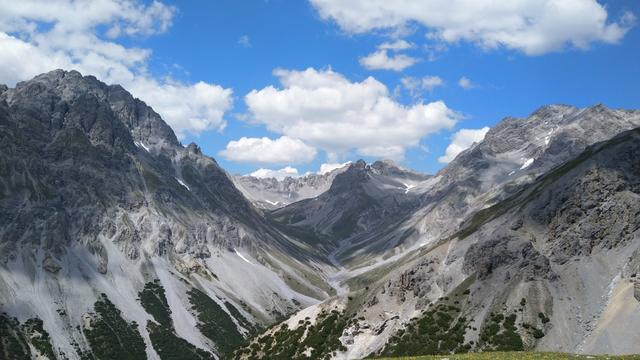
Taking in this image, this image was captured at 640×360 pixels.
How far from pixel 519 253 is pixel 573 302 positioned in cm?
1539

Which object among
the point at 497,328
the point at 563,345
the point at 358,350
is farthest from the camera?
the point at 358,350

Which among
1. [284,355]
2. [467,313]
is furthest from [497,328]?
[284,355]

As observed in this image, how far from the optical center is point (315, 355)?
99438 mm

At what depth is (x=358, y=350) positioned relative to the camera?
100812 millimetres

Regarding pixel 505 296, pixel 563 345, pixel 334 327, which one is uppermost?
pixel 334 327

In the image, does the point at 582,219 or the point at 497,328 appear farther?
the point at 582,219

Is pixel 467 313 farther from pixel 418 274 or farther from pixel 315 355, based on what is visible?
pixel 315 355

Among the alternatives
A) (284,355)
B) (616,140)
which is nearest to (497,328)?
(284,355)

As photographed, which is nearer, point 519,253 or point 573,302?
point 573,302

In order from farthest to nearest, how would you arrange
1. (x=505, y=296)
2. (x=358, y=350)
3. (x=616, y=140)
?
(x=616, y=140)
(x=358, y=350)
(x=505, y=296)

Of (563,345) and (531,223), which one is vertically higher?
(531,223)

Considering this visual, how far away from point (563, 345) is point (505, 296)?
1466 cm

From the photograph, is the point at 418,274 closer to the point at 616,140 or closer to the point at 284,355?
the point at 284,355

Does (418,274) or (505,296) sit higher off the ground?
(418,274)
